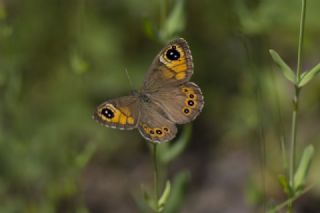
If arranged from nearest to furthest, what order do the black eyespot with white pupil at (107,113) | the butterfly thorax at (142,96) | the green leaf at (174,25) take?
the black eyespot with white pupil at (107,113) < the butterfly thorax at (142,96) < the green leaf at (174,25)

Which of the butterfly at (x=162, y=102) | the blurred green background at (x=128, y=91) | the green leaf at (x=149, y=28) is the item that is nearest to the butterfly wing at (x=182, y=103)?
the butterfly at (x=162, y=102)

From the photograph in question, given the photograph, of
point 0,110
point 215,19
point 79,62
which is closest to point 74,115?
point 0,110

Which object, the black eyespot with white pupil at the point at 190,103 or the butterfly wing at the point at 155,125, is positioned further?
the black eyespot with white pupil at the point at 190,103

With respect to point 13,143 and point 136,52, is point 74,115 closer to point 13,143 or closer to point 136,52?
point 136,52

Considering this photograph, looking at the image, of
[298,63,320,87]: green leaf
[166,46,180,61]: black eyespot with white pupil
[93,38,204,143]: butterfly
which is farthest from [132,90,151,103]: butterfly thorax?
[298,63,320,87]: green leaf

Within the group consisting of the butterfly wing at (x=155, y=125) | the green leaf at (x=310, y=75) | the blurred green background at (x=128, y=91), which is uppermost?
the green leaf at (x=310, y=75)

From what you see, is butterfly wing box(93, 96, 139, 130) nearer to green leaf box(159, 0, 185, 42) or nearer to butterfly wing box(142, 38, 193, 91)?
butterfly wing box(142, 38, 193, 91)

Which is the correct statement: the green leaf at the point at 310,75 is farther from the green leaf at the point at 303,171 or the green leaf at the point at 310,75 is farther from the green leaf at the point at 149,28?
the green leaf at the point at 149,28
